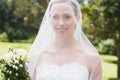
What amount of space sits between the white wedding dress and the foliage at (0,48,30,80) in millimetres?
235

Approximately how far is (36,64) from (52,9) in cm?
62

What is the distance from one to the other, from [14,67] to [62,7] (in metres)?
0.81

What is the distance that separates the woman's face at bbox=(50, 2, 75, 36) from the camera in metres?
3.76

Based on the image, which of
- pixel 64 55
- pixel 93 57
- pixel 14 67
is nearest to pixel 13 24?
pixel 64 55

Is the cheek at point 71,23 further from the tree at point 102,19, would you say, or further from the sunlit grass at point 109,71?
the sunlit grass at point 109,71

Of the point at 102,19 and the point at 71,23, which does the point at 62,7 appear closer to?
the point at 71,23

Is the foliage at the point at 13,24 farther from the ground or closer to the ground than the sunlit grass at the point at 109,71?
closer to the ground

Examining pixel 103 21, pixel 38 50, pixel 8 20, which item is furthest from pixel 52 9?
pixel 8 20

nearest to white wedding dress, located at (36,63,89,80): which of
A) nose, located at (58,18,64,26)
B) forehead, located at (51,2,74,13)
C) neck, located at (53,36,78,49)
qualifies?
neck, located at (53,36,78,49)

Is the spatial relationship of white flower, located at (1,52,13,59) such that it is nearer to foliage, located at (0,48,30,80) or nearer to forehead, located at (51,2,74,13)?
foliage, located at (0,48,30,80)

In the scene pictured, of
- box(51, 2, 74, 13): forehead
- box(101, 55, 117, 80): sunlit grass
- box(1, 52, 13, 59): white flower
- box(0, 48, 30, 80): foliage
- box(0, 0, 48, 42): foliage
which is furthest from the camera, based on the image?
box(0, 0, 48, 42): foliage

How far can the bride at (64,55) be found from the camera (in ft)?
12.5

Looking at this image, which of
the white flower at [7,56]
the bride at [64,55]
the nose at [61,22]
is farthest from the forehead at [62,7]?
the white flower at [7,56]

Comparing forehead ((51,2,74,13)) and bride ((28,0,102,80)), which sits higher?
forehead ((51,2,74,13))
